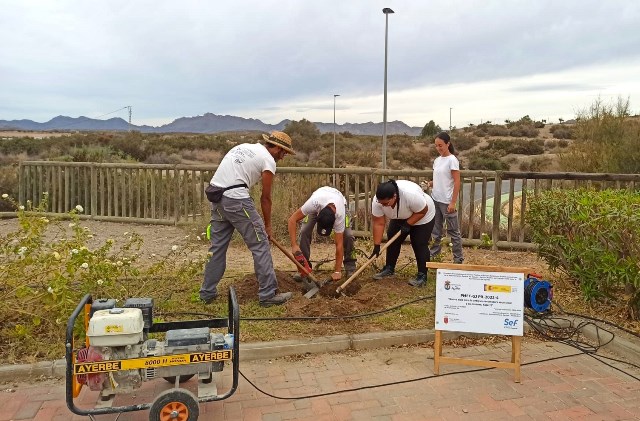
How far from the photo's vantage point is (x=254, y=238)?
527 cm

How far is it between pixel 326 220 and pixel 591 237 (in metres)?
2.58

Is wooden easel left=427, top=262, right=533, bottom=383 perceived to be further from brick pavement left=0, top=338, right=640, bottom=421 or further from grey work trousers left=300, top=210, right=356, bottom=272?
grey work trousers left=300, top=210, right=356, bottom=272

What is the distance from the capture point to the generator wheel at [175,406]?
3.25 metres

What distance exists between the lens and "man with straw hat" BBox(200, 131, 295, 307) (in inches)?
204

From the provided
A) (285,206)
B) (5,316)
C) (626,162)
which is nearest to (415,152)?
(626,162)

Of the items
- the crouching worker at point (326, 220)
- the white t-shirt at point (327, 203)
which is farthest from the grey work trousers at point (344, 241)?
the white t-shirt at point (327, 203)

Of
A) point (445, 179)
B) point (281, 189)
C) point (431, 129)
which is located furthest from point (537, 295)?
point (431, 129)

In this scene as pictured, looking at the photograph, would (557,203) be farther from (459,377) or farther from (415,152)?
(415,152)

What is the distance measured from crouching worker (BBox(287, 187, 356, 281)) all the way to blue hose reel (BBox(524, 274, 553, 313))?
1840 mm

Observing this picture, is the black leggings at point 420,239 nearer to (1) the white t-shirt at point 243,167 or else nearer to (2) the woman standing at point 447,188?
(2) the woman standing at point 447,188

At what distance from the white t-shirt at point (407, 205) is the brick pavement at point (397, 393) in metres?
1.89

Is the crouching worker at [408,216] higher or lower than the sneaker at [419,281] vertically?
higher

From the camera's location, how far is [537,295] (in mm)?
5215

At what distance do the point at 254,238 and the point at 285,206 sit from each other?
4287 millimetres
